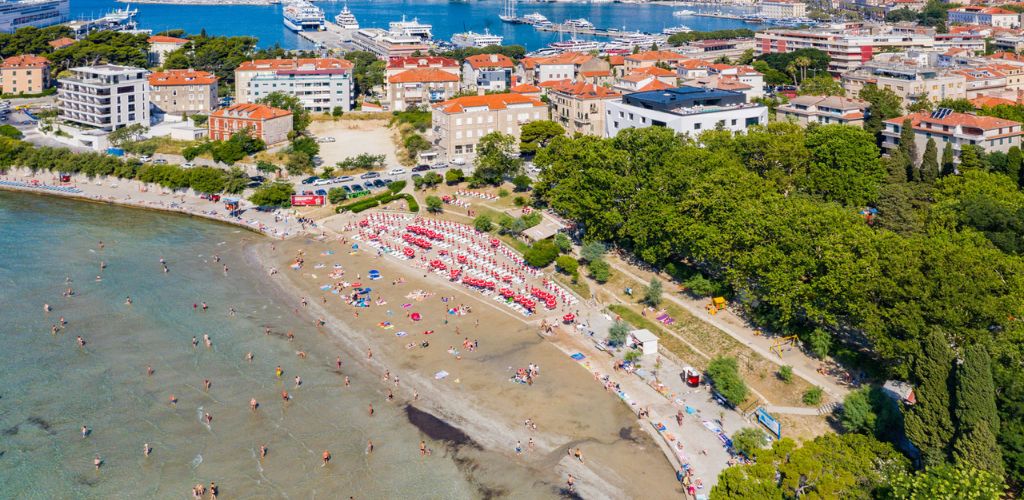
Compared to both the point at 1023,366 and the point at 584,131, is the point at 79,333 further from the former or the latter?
the point at 584,131

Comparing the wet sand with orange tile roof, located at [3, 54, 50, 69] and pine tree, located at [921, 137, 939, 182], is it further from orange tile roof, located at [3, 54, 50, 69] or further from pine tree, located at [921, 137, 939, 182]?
orange tile roof, located at [3, 54, 50, 69]

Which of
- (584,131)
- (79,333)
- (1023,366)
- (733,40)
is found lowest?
(79,333)

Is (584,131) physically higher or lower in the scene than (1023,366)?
higher

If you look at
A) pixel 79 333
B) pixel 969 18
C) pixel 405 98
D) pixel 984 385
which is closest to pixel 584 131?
pixel 405 98

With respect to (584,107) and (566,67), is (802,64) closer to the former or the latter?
(566,67)

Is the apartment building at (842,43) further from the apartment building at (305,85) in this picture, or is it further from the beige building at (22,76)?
the beige building at (22,76)

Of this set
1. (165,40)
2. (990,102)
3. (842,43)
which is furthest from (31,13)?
(990,102)

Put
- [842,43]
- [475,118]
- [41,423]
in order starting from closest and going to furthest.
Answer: [41,423] → [475,118] → [842,43]
